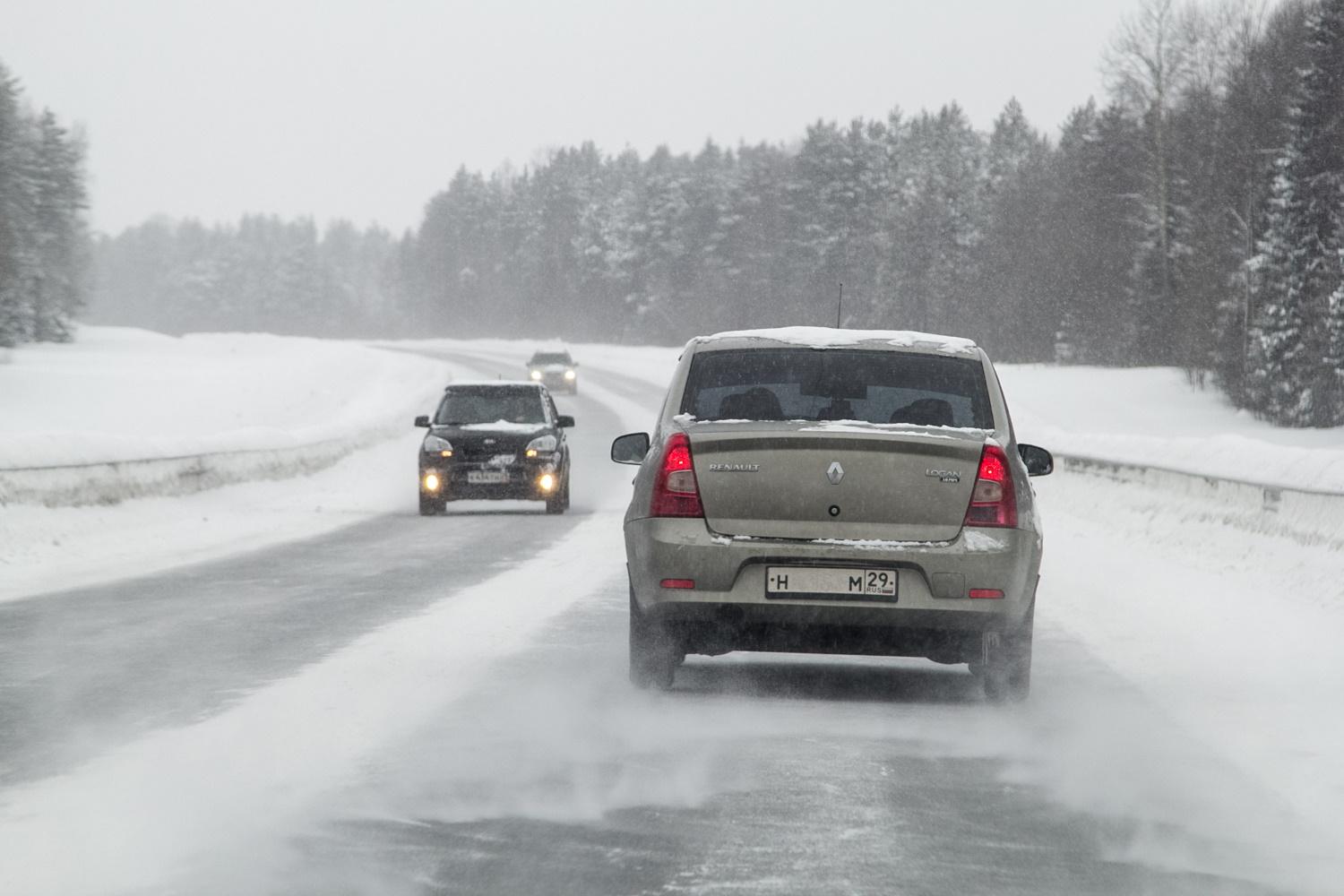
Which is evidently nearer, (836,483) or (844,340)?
(836,483)

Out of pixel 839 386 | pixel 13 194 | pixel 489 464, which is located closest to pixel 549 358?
pixel 489 464

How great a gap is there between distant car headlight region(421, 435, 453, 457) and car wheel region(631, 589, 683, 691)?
558 inches

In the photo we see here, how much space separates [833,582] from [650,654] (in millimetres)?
1004

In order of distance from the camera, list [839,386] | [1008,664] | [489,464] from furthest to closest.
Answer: [489,464]
[839,386]
[1008,664]

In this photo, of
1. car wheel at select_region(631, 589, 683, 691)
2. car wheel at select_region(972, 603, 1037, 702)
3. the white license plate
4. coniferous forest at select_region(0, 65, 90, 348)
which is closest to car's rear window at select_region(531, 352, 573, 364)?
coniferous forest at select_region(0, 65, 90, 348)

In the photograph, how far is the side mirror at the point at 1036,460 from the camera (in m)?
9.41

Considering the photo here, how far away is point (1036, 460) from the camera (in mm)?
9578

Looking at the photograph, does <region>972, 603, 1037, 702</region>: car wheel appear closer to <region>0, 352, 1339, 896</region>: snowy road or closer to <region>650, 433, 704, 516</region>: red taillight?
<region>0, 352, 1339, 896</region>: snowy road

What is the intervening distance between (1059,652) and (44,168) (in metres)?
120

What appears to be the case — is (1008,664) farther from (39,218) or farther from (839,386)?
(39,218)

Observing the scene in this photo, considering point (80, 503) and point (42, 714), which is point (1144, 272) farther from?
point (42, 714)

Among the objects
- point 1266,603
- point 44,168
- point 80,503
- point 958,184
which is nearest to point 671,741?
point 1266,603

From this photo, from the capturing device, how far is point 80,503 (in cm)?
1809

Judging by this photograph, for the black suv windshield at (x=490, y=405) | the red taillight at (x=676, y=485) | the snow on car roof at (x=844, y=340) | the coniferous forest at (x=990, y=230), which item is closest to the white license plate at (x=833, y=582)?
the red taillight at (x=676, y=485)
